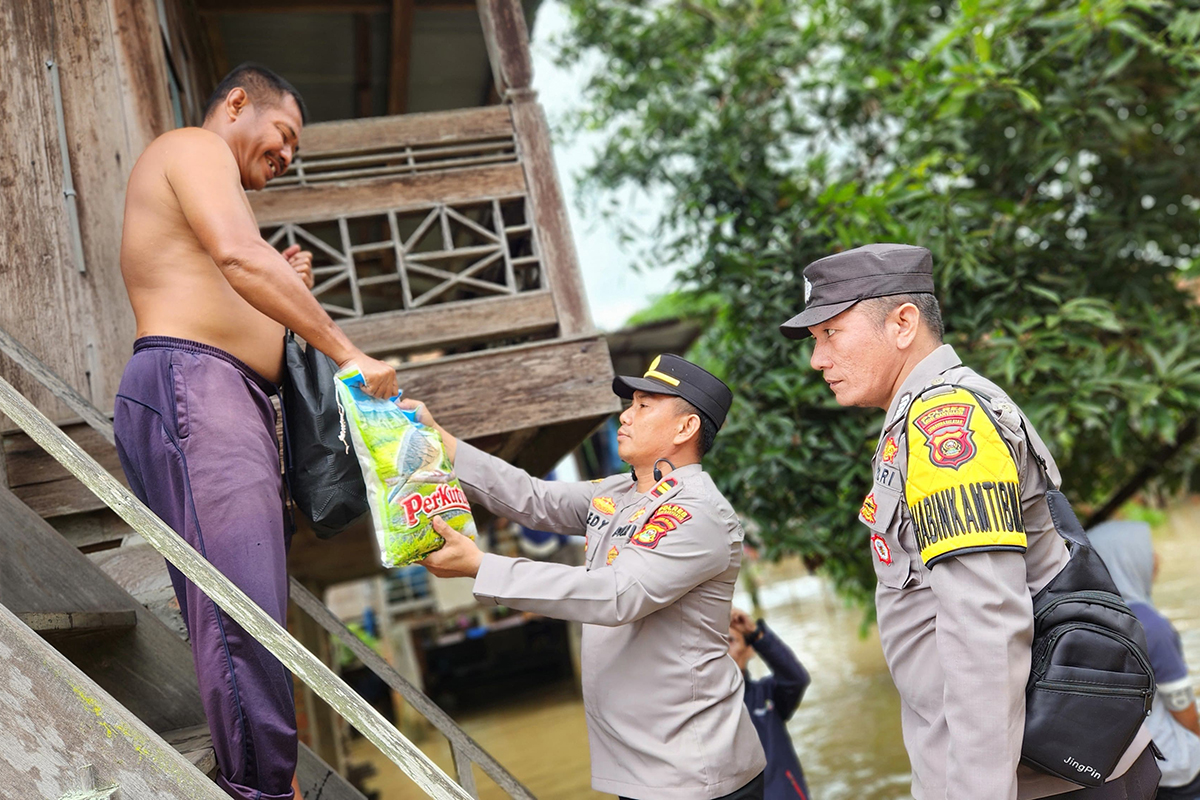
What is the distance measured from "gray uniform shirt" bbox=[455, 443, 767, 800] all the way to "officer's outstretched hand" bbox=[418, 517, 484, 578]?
0.04m

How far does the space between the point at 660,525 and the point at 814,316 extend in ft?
1.85

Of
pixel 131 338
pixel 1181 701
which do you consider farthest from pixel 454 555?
pixel 1181 701

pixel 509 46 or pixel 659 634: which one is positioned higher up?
pixel 509 46

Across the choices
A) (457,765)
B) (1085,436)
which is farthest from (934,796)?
(1085,436)

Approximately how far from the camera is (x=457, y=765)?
2.47 meters

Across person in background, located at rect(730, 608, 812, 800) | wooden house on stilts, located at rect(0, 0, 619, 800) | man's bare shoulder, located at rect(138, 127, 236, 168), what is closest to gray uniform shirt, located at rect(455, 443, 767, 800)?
wooden house on stilts, located at rect(0, 0, 619, 800)

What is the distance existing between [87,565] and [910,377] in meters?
2.00

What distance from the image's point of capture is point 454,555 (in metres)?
2.11

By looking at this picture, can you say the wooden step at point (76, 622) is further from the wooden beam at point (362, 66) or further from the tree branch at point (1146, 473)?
the tree branch at point (1146, 473)

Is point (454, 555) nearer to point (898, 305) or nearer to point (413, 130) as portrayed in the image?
point (898, 305)

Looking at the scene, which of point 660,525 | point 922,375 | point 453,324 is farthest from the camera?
point 453,324

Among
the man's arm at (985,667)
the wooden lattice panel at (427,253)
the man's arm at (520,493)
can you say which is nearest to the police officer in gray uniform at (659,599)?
the man's arm at (520,493)

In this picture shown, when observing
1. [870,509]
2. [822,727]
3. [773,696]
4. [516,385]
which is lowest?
[822,727]

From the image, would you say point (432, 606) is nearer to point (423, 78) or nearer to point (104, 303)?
point (423, 78)
